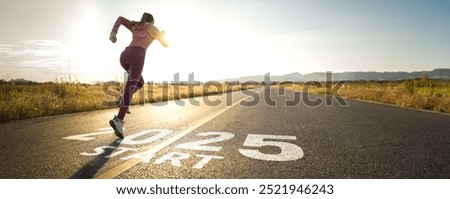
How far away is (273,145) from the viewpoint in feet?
12.9

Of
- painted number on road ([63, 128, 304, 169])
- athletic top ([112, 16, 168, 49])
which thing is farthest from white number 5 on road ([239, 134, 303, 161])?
athletic top ([112, 16, 168, 49])

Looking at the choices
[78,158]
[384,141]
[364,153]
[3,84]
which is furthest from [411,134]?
[3,84]

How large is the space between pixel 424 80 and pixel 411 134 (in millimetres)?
22112

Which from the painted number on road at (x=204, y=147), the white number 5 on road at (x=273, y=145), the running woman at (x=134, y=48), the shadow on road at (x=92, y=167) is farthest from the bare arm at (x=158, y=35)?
the shadow on road at (x=92, y=167)

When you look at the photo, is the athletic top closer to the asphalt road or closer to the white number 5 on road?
the asphalt road

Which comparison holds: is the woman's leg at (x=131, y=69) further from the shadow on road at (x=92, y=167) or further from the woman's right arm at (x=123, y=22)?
the shadow on road at (x=92, y=167)

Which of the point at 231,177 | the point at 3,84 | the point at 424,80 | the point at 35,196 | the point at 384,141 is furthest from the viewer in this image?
the point at 424,80

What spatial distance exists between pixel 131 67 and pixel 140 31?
0.49 metres

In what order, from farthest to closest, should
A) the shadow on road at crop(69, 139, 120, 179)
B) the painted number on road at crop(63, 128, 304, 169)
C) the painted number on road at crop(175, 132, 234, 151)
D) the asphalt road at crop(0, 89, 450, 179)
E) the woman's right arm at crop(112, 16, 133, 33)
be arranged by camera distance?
the woman's right arm at crop(112, 16, 133, 33) → the painted number on road at crop(175, 132, 234, 151) → the painted number on road at crop(63, 128, 304, 169) → the asphalt road at crop(0, 89, 450, 179) → the shadow on road at crop(69, 139, 120, 179)

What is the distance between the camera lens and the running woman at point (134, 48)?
4.64m

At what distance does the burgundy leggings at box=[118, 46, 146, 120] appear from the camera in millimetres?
4641

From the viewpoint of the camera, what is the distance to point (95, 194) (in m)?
2.31

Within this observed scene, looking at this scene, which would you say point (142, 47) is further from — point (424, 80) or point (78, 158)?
point (424, 80)

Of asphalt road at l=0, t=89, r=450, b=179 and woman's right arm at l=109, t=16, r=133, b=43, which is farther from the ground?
woman's right arm at l=109, t=16, r=133, b=43
